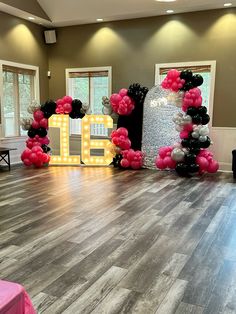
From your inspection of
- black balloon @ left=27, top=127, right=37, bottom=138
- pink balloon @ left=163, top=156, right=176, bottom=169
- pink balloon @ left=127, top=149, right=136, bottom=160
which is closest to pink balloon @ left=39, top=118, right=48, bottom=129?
black balloon @ left=27, top=127, right=37, bottom=138

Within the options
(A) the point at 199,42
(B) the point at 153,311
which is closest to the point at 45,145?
(A) the point at 199,42

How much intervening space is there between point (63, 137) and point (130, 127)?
154 centimetres

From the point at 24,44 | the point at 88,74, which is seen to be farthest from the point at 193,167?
the point at 24,44

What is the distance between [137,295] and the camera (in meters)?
2.22

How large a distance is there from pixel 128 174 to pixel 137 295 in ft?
14.0

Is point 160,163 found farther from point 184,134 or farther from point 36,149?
point 36,149

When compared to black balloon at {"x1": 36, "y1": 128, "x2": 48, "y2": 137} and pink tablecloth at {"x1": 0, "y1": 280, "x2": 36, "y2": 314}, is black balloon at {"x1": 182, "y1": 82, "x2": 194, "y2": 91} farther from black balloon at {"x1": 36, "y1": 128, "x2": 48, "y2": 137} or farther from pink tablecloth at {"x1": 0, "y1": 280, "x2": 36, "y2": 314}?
pink tablecloth at {"x1": 0, "y1": 280, "x2": 36, "y2": 314}

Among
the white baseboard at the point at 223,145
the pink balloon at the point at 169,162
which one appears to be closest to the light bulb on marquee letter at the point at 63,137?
the pink balloon at the point at 169,162

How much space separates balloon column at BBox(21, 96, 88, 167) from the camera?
709 centimetres

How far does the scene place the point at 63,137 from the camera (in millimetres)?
7199

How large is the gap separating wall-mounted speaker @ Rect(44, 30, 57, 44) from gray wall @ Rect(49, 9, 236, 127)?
0.13m

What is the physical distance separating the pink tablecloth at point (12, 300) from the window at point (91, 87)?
699cm

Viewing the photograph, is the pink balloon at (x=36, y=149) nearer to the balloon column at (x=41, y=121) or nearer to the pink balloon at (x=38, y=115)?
the balloon column at (x=41, y=121)

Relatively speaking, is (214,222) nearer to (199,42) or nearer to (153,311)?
(153,311)
